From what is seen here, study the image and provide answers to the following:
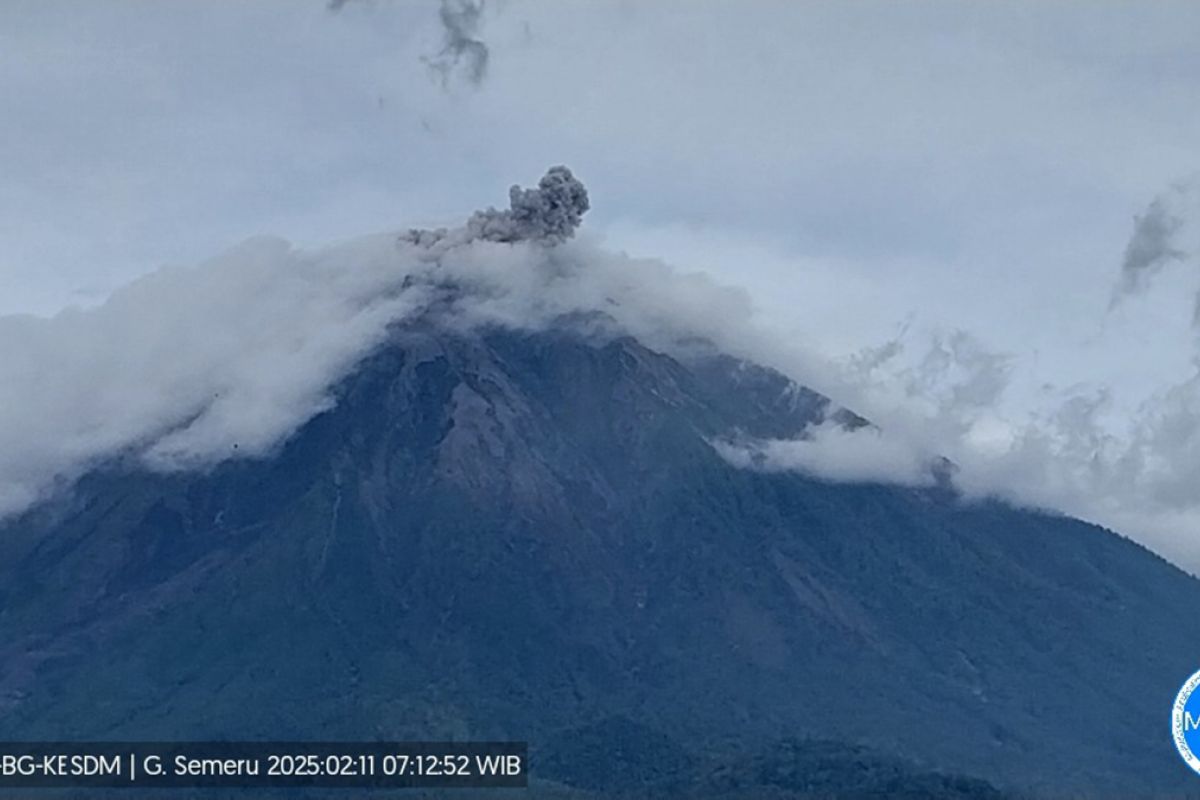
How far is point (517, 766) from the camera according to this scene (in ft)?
652

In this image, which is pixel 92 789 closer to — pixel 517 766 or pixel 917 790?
pixel 517 766

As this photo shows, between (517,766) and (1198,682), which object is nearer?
(1198,682)

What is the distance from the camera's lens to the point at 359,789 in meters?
199

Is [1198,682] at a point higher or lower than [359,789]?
lower

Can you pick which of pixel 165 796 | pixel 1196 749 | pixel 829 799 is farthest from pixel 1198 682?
pixel 165 796

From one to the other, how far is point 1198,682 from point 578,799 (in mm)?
100741

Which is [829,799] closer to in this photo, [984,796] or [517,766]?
[984,796]

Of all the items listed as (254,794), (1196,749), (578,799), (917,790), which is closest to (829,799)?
(917,790)

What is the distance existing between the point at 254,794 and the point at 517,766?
21.5 m

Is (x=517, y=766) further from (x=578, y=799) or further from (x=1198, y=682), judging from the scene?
(x=1198, y=682)

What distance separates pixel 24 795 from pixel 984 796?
78.7 meters

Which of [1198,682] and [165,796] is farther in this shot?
[165,796]

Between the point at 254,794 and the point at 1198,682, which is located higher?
the point at 254,794

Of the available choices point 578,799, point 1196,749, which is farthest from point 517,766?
point 1196,749
